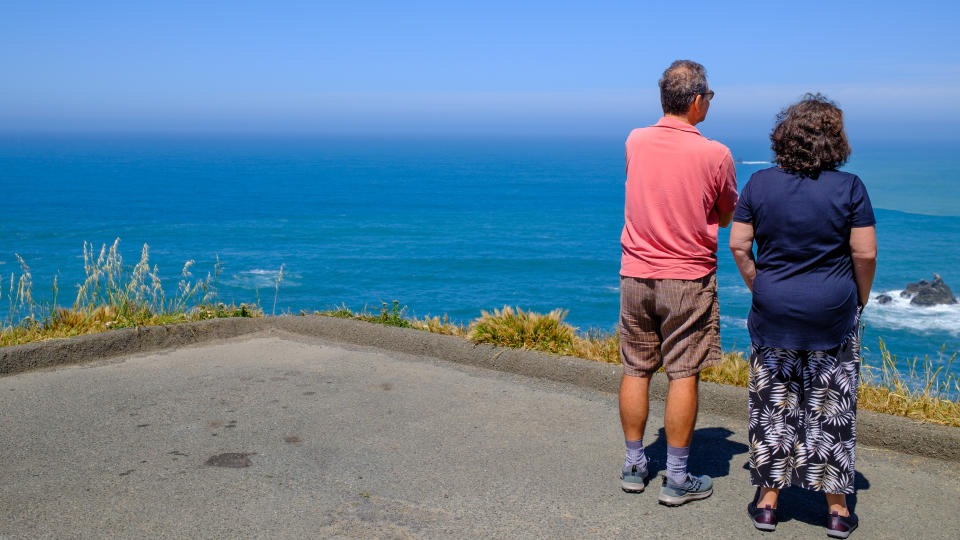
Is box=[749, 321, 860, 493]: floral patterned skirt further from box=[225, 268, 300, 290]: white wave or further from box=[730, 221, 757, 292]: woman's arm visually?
box=[225, 268, 300, 290]: white wave

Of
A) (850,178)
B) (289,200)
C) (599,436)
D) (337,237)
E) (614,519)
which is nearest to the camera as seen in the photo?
(850,178)

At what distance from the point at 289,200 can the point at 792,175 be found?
13358 cm

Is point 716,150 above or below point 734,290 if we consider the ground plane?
above

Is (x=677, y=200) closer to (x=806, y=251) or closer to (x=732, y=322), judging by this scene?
(x=806, y=251)

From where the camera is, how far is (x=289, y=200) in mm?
133000

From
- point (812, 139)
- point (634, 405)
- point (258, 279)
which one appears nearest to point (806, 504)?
point (634, 405)

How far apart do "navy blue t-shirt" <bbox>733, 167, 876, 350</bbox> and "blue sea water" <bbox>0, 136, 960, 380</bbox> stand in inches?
1008

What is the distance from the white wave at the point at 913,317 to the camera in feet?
186

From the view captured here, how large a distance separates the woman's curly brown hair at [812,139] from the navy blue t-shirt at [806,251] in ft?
0.16

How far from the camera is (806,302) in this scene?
3.53 metres

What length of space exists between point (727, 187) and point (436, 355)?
3.15m

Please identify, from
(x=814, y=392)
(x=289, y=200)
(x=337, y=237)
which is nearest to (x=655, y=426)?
(x=814, y=392)

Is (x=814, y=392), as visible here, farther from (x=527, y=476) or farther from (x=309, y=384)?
(x=309, y=384)

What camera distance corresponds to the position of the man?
3.83m
